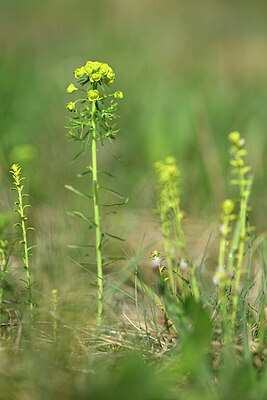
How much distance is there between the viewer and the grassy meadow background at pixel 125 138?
1.65 metres

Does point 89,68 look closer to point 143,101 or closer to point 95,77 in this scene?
point 95,77

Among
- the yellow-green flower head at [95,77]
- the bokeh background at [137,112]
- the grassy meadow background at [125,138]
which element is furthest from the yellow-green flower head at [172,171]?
the bokeh background at [137,112]

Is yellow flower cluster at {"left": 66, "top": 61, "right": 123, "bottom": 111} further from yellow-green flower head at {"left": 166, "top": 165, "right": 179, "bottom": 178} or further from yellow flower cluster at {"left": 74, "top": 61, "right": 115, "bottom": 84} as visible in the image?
yellow-green flower head at {"left": 166, "top": 165, "right": 179, "bottom": 178}

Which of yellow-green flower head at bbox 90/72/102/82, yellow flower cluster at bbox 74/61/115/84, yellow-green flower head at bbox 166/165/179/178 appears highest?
yellow flower cluster at bbox 74/61/115/84

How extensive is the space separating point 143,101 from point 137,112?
0.32 m

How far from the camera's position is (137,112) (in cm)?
409

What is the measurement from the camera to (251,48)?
29.5 ft

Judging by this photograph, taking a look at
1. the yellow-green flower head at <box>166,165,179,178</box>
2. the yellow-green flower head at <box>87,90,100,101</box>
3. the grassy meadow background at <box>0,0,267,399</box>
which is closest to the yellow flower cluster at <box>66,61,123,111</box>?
the yellow-green flower head at <box>87,90,100,101</box>

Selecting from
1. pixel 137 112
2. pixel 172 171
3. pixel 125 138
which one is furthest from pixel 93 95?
pixel 137 112

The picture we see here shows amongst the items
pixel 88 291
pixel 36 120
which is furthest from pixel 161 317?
pixel 36 120

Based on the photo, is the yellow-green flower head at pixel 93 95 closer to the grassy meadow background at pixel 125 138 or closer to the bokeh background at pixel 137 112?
the grassy meadow background at pixel 125 138

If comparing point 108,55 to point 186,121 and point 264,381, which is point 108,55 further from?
point 264,381

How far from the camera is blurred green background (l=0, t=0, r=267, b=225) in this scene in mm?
2881

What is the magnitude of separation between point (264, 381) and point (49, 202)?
62.5 inches
